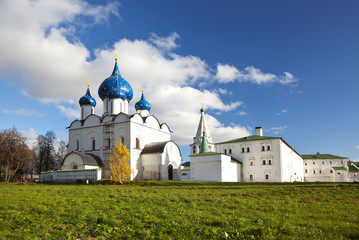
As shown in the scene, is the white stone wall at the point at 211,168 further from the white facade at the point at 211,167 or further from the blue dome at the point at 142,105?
the blue dome at the point at 142,105

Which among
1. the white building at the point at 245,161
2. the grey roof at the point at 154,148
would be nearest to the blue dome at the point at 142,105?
the grey roof at the point at 154,148

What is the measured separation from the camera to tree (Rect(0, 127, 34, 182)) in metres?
36.0

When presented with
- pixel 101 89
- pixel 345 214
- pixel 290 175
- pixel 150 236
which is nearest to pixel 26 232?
pixel 150 236

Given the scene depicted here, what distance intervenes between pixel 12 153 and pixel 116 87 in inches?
607

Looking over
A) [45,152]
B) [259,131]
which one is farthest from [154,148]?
[45,152]

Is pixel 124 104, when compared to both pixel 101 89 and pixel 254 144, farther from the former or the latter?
pixel 254 144

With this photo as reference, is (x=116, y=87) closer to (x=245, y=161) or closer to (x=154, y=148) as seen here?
(x=154, y=148)

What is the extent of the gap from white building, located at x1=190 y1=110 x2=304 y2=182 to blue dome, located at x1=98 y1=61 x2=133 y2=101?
11943mm

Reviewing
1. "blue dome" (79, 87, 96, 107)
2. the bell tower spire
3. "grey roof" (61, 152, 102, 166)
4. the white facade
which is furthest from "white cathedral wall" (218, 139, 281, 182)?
"blue dome" (79, 87, 96, 107)

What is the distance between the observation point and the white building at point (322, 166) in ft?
206

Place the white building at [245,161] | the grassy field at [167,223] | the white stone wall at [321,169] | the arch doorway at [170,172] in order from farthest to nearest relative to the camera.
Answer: the white stone wall at [321,169] < the arch doorway at [170,172] < the white building at [245,161] < the grassy field at [167,223]

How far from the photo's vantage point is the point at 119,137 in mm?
35219

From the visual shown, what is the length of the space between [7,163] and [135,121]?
16.9 meters

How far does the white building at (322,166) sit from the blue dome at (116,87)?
46031 mm
